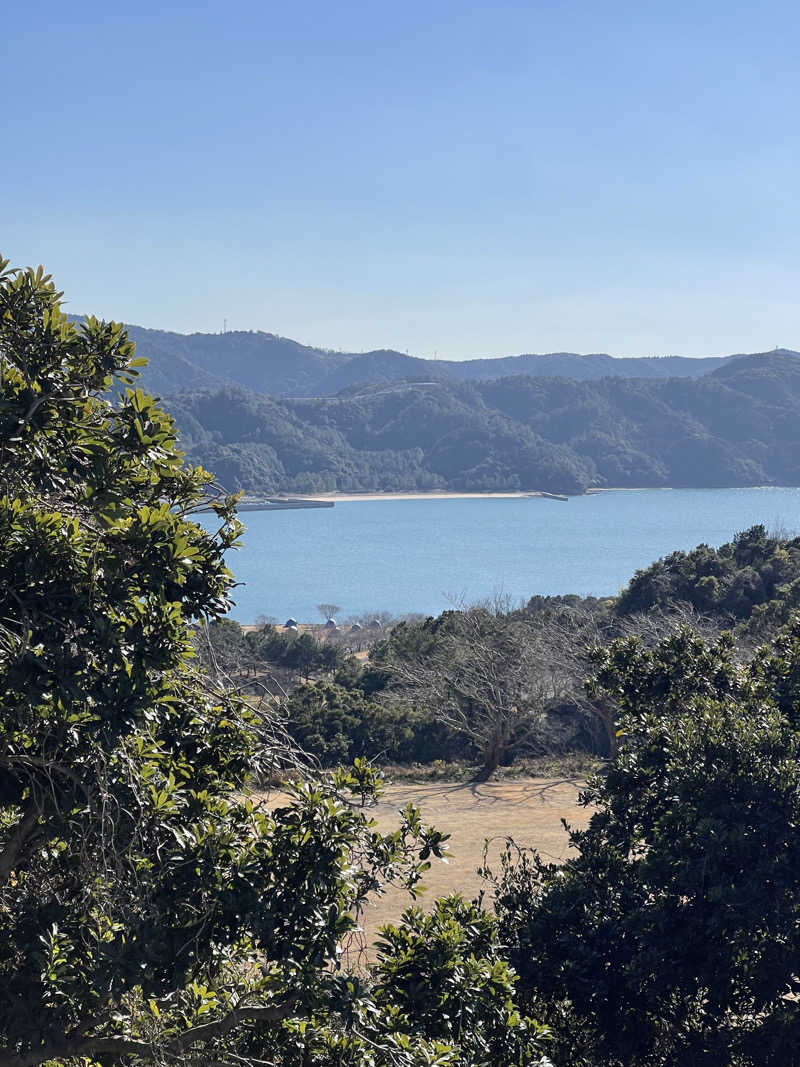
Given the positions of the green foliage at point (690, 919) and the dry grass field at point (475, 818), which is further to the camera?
the dry grass field at point (475, 818)

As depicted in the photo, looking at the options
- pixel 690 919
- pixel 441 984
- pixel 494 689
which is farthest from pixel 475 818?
pixel 441 984

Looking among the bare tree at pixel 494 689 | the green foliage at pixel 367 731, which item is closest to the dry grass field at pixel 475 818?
the bare tree at pixel 494 689

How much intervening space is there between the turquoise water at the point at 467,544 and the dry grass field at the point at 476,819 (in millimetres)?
44251

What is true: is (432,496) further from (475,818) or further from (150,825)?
(150,825)

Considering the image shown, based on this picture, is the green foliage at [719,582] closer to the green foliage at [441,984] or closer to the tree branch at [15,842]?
the green foliage at [441,984]

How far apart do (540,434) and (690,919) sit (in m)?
148

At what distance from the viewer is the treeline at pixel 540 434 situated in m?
138

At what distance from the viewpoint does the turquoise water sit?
79562mm

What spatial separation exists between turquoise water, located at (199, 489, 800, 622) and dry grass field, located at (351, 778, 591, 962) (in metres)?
44.3

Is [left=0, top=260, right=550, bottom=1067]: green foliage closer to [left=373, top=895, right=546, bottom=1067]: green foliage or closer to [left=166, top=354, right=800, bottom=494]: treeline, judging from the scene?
[left=373, top=895, right=546, bottom=1067]: green foliage

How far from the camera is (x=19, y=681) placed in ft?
10.2

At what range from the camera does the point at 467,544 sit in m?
108

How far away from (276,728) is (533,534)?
359 feet

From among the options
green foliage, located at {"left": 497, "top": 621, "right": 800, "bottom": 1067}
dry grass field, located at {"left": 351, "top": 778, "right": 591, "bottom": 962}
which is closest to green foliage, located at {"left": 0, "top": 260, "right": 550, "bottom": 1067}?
green foliage, located at {"left": 497, "top": 621, "right": 800, "bottom": 1067}
